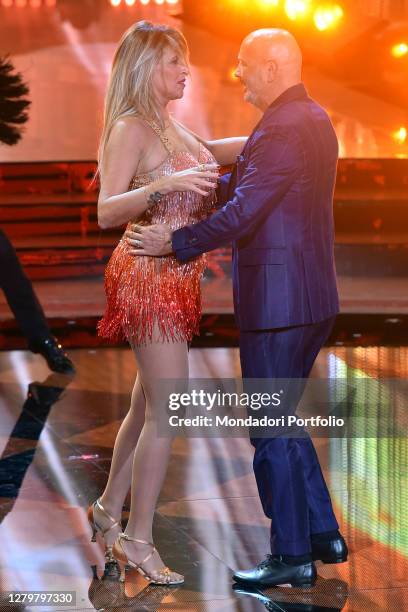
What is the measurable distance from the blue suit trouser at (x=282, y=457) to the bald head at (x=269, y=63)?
1.82 ft

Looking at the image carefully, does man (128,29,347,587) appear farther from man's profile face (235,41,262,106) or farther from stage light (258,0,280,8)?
stage light (258,0,280,8)

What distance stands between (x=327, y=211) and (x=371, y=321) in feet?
9.68

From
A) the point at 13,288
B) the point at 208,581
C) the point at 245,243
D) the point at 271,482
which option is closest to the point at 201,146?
the point at 245,243

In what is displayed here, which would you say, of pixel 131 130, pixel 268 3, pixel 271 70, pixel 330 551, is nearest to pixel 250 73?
pixel 271 70

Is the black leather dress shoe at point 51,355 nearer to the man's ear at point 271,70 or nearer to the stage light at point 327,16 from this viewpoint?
the man's ear at point 271,70

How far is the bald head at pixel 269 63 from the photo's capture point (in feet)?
8.68

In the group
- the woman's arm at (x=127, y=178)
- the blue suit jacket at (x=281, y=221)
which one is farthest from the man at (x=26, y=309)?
the blue suit jacket at (x=281, y=221)

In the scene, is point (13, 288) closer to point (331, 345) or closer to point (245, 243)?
point (331, 345)

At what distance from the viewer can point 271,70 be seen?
2.67 meters

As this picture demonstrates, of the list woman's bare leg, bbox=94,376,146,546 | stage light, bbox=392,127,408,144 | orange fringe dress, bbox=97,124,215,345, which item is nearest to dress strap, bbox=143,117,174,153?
orange fringe dress, bbox=97,124,215,345

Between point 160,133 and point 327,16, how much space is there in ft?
26.8

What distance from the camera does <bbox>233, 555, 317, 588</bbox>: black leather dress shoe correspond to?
2.73 m

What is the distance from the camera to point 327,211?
273cm

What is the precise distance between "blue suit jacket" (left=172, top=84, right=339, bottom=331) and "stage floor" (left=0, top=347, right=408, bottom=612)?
63 cm
